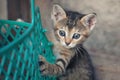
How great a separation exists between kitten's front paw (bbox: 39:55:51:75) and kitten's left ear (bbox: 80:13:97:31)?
346mm

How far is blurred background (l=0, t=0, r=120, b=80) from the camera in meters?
2.23

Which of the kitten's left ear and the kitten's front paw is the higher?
the kitten's left ear

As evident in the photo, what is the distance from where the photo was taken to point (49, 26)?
7.78ft

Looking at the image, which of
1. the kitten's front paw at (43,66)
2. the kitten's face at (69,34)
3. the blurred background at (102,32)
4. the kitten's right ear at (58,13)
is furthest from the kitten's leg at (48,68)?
the blurred background at (102,32)

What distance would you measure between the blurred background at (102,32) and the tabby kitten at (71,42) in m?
0.31

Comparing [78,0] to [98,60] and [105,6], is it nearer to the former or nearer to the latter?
[105,6]

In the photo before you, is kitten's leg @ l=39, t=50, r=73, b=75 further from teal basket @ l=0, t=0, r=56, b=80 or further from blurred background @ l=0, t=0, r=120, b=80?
blurred background @ l=0, t=0, r=120, b=80

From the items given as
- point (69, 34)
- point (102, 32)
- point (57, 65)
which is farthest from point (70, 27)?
point (102, 32)

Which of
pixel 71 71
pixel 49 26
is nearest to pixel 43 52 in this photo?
pixel 71 71

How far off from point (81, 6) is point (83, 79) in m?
0.56

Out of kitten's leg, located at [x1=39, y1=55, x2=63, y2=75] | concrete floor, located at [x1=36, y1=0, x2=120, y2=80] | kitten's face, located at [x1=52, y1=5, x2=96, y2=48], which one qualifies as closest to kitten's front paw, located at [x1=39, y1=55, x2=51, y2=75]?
kitten's leg, located at [x1=39, y1=55, x2=63, y2=75]

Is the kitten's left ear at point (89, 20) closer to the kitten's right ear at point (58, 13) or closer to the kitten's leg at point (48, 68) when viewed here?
the kitten's right ear at point (58, 13)

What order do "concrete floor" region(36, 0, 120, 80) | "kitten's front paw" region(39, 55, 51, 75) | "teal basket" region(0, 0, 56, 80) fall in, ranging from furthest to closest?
"concrete floor" region(36, 0, 120, 80) < "kitten's front paw" region(39, 55, 51, 75) < "teal basket" region(0, 0, 56, 80)

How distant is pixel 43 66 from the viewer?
1.69 metres
